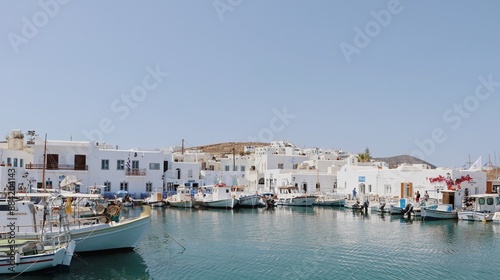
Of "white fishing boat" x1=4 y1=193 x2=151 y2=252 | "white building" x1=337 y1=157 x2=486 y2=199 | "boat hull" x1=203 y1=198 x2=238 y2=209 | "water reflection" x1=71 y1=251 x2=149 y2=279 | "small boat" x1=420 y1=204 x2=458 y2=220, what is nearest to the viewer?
"water reflection" x1=71 y1=251 x2=149 y2=279

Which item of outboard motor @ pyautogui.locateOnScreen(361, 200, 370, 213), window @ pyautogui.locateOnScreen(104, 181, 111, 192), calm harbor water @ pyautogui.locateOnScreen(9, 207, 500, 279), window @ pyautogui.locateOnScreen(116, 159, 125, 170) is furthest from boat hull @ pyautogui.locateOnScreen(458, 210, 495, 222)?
window @ pyautogui.locateOnScreen(104, 181, 111, 192)

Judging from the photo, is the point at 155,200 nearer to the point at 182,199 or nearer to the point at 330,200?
the point at 182,199

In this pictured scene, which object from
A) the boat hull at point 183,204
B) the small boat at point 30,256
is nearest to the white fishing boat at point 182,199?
the boat hull at point 183,204

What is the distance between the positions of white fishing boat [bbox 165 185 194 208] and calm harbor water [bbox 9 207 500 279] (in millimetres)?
15123

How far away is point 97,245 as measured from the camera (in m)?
21.4

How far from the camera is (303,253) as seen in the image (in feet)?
72.9

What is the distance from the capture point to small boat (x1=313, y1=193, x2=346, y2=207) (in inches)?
2040

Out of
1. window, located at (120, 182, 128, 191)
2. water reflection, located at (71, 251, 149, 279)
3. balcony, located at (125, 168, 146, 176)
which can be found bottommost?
water reflection, located at (71, 251, 149, 279)

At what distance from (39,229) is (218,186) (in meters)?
30.0

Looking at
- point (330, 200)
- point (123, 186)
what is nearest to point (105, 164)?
point (123, 186)

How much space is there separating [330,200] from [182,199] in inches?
640

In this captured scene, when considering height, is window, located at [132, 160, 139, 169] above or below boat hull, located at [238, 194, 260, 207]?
above

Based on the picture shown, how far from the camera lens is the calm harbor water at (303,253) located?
60.5 feet

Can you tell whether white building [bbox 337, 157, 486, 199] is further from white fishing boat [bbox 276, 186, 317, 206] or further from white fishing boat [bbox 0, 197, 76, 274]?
white fishing boat [bbox 0, 197, 76, 274]
